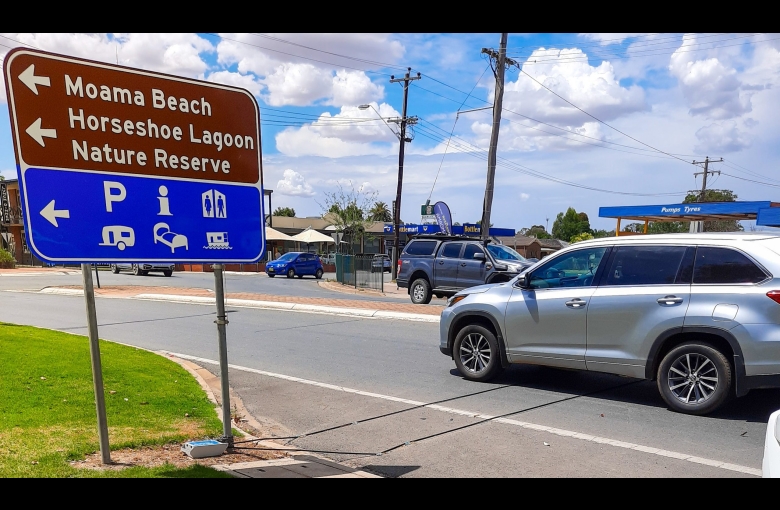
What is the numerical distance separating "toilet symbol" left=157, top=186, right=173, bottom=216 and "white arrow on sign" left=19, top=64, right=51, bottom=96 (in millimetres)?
1076

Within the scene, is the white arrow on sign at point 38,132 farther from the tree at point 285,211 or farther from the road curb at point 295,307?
the tree at point 285,211

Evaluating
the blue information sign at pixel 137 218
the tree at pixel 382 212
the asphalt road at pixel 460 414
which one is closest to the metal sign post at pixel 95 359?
the blue information sign at pixel 137 218

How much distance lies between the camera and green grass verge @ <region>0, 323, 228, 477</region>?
4.36 meters

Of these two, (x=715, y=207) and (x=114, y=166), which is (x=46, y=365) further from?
(x=715, y=207)

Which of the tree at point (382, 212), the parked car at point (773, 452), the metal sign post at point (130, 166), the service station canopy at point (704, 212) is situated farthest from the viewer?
the tree at point (382, 212)

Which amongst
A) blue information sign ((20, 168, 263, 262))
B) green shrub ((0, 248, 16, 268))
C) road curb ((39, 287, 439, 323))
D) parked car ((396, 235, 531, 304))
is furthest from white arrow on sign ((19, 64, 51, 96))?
green shrub ((0, 248, 16, 268))

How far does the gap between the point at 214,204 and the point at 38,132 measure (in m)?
1.39

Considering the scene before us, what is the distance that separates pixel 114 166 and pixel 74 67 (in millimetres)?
733

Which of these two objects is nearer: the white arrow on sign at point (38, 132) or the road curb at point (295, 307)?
the white arrow on sign at point (38, 132)

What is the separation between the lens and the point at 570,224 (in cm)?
9100

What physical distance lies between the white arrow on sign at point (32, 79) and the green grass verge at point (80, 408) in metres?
2.68

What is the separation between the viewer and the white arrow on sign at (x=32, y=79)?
12.8 feet
